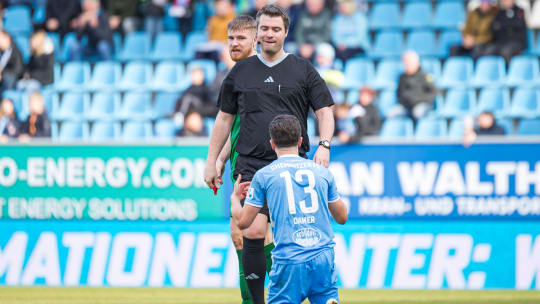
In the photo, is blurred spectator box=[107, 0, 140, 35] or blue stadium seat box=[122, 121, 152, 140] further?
blurred spectator box=[107, 0, 140, 35]

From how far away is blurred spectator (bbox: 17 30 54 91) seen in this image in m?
16.0

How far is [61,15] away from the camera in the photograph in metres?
17.7

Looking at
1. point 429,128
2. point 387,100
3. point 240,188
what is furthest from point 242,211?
point 387,100

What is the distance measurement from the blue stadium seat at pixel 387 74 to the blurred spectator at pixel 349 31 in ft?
1.75

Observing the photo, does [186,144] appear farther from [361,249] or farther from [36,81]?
[36,81]

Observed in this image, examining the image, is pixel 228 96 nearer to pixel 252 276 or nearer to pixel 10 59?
pixel 252 276

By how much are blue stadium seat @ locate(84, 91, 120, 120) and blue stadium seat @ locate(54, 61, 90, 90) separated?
0.76m

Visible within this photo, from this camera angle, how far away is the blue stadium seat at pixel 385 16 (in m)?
17.2

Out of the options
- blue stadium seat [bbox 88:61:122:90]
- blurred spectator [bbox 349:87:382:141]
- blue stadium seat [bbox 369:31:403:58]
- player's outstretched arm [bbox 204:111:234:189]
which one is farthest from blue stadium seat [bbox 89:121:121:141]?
player's outstretched arm [bbox 204:111:234:189]

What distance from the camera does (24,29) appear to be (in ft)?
60.3

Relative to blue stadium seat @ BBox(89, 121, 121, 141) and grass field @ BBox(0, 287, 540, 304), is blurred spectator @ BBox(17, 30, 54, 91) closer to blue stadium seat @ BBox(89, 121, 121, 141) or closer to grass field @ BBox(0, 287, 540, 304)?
blue stadium seat @ BBox(89, 121, 121, 141)

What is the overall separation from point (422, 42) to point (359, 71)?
5.19 feet

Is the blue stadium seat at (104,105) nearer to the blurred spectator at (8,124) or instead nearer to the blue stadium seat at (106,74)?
the blue stadium seat at (106,74)

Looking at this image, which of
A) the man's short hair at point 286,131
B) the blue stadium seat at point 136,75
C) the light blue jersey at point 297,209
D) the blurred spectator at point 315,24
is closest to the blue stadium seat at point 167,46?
the blue stadium seat at point 136,75
